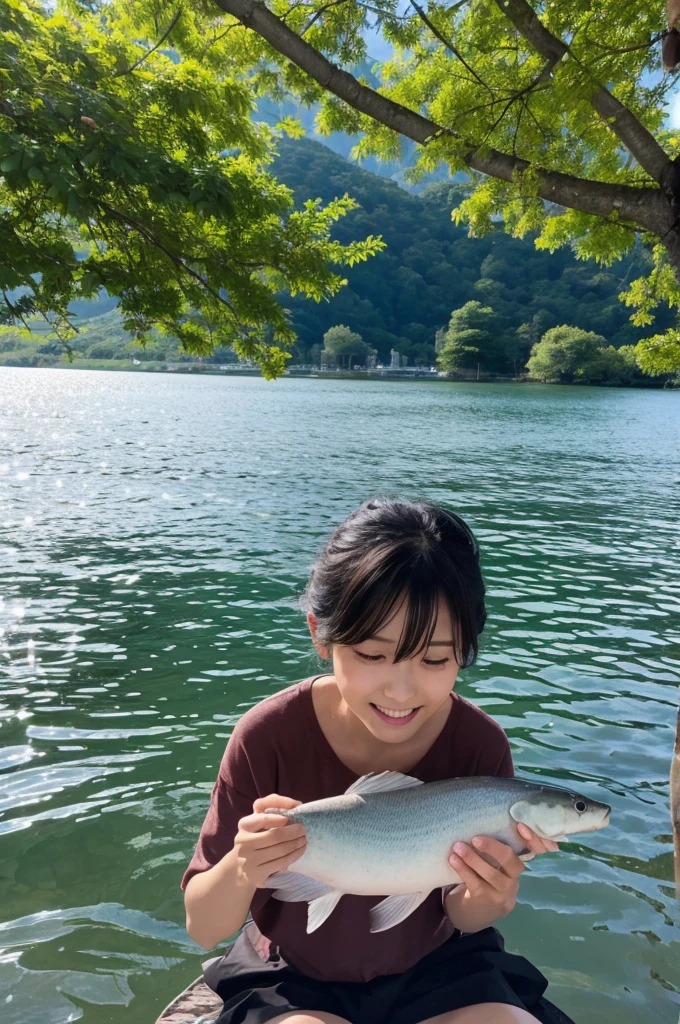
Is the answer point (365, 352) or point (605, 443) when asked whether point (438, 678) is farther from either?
point (365, 352)

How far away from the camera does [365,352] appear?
540ft

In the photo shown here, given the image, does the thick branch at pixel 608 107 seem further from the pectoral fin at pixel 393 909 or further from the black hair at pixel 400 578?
the pectoral fin at pixel 393 909

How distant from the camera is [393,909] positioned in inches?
80.5

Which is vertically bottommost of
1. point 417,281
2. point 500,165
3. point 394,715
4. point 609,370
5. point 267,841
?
point 267,841

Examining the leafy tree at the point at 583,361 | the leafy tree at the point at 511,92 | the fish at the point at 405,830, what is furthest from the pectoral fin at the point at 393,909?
the leafy tree at the point at 583,361

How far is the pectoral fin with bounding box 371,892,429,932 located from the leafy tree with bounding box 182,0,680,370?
27.2 ft

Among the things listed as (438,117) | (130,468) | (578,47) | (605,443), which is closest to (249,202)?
(438,117)

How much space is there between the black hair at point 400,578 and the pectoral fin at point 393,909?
65 centimetres

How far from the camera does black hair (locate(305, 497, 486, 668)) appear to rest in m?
2.09

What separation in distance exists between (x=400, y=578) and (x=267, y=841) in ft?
2.55

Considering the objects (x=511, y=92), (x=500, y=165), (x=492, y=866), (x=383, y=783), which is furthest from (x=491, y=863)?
(x=511, y=92)

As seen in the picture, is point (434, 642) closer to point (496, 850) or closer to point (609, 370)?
point (496, 850)

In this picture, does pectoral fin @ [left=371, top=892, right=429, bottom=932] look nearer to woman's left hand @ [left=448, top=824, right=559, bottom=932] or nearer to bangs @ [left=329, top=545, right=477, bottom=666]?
woman's left hand @ [left=448, top=824, right=559, bottom=932]

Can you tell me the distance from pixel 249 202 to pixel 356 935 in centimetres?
787
